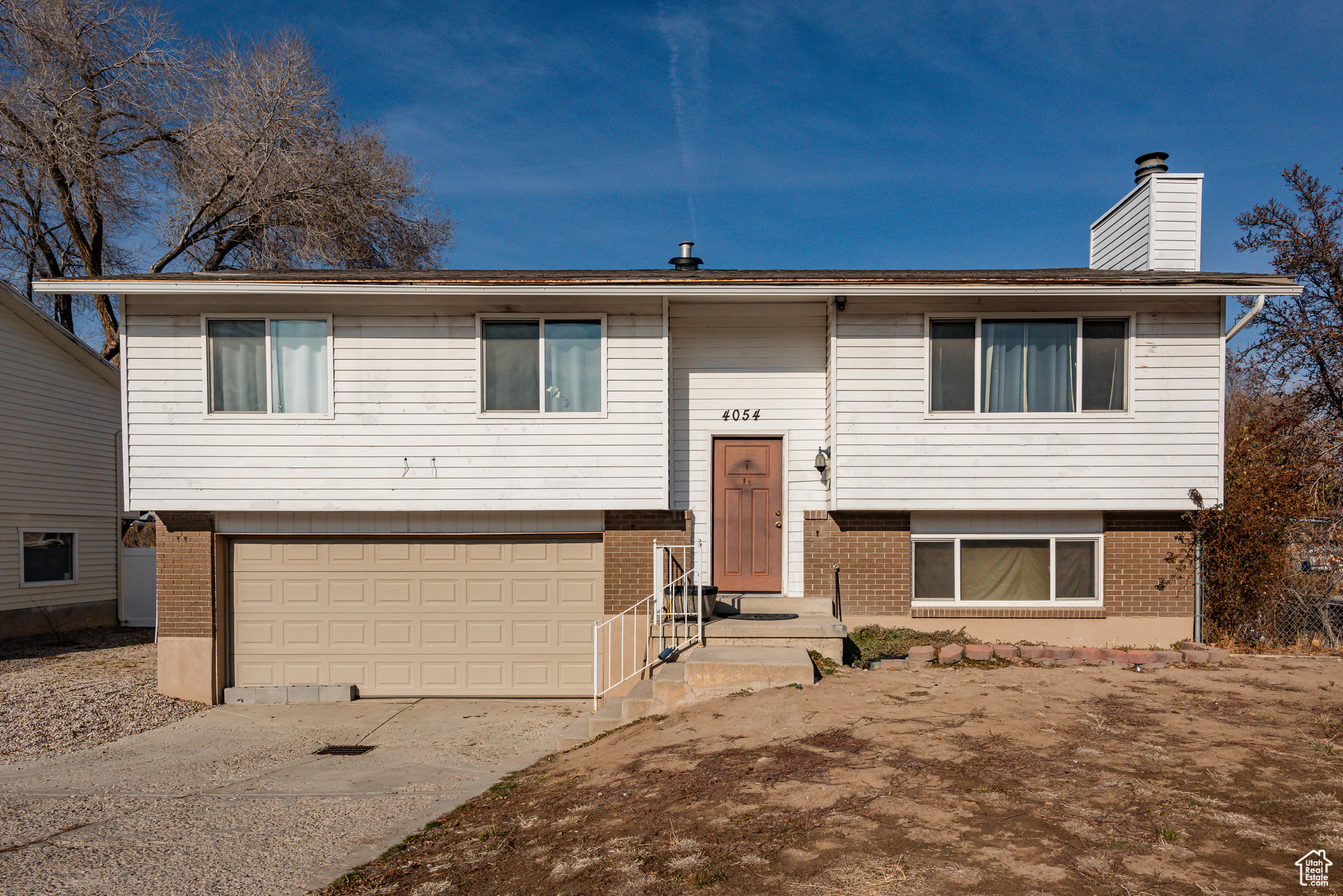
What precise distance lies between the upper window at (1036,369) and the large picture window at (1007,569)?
1.70m

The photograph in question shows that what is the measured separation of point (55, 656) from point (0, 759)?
5.39 meters

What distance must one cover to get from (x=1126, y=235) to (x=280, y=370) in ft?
39.2

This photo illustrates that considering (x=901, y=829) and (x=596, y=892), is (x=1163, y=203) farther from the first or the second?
(x=596, y=892)

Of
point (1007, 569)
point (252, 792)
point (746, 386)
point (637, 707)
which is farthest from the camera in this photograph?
point (746, 386)

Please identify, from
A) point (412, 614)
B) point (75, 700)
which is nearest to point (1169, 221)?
point (412, 614)

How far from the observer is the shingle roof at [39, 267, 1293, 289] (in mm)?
9320

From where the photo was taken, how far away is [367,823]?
19.8ft

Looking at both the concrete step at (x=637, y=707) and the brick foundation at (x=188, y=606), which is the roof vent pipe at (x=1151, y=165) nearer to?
the concrete step at (x=637, y=707)

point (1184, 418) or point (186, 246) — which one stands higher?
point (186, 246)

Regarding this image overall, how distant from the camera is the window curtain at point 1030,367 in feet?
31.9

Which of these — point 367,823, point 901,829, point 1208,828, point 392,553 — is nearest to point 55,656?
point 392,553

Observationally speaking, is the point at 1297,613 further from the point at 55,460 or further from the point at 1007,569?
the point at 55,460

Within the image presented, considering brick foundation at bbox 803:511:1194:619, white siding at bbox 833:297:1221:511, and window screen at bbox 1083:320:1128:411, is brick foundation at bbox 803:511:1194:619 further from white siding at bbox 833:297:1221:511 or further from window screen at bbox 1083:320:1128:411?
window screen at bbox 1083:320:1128:411

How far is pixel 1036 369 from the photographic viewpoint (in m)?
9.73
